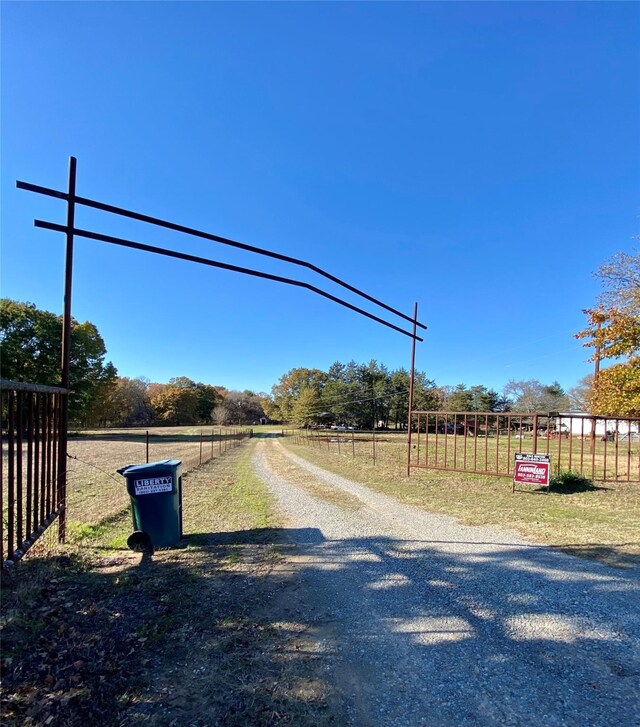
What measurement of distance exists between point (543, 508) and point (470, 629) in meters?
5.03

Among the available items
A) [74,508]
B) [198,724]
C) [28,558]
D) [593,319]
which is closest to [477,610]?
[198,724]

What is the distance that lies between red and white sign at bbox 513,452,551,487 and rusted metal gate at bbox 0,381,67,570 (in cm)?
844

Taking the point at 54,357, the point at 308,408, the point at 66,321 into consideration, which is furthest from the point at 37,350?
the point at 66,321

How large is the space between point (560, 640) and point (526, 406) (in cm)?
7357

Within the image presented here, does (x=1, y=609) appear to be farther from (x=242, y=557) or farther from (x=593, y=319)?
(x=593, y=319)

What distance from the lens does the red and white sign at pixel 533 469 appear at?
27.4ft

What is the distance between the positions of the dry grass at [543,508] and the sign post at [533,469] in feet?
0.87

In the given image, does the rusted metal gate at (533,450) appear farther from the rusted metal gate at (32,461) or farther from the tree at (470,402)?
the tree at (470,402)

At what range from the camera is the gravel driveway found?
2.23m

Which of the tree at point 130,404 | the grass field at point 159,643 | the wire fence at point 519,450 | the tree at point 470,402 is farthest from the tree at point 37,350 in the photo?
the tree at point 470,402

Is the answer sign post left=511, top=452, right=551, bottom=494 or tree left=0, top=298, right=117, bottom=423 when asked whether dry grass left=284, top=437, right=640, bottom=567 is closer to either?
sign post left=511, top=452, right=551, bottom=494

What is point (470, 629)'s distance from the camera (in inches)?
119

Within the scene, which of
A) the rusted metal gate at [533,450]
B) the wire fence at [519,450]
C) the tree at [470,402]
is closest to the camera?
the rusted metal gate at [533,450]

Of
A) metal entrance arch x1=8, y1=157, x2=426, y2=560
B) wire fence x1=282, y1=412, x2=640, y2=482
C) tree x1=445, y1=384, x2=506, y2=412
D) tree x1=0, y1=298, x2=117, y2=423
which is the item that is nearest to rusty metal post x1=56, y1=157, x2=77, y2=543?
metal entrance arch x1=8, y1=157, x2=426, y2=560
